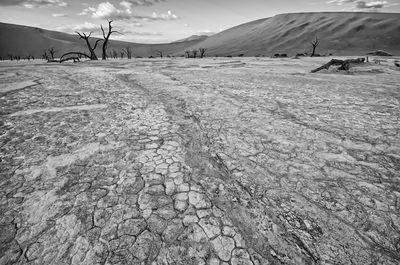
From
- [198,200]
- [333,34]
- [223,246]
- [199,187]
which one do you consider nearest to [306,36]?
[333,34]

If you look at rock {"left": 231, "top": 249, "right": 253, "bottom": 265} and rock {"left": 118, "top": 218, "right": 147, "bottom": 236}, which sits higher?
rock {"left": 118, "top": 218, "right": 147, "bottom": 236}

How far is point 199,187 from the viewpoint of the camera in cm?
192

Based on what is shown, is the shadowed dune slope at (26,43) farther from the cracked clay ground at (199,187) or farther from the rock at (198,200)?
the rock at (198,200)

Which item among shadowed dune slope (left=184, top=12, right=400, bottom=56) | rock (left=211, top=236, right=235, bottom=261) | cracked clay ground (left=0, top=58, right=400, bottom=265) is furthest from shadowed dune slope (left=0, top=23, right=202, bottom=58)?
rock (left=211, top=236, right=235, bottom=261)

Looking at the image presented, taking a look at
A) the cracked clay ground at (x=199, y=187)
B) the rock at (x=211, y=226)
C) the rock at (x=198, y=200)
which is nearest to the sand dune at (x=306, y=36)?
the cracked clay ground at (x=199, y=187)

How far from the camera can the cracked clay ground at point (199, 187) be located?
1.40 metres

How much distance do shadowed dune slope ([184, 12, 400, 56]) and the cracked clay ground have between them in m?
65.0

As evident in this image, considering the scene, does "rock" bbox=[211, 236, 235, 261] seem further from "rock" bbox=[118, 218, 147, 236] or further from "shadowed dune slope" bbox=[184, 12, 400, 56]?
"shadowed dune slope" bbox=[184, 12, 400, 56]

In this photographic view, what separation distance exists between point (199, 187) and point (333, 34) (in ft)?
287

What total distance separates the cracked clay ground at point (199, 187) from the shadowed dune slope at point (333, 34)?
6502 centimetres

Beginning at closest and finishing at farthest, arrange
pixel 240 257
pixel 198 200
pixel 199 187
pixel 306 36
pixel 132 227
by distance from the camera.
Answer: pixel 240 257 < pixel 132 227 < pixel 198 200 < pixel 199 187 < pixel 306 36

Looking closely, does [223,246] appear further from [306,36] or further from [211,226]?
[306,36]

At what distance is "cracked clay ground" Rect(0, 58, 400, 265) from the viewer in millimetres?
1401

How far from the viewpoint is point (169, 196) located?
5.94ft
